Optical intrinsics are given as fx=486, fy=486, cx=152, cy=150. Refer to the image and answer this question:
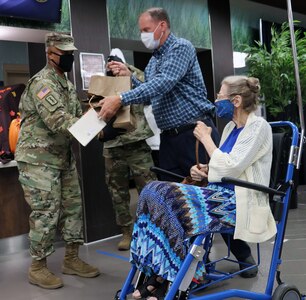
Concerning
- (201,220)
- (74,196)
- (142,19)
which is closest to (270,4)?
(142,19)

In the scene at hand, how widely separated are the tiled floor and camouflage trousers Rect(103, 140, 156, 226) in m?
0.36

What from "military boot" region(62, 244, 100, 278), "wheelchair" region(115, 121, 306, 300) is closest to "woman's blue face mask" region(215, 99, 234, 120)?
"wheelchair" region(115, 121, 306, 300)

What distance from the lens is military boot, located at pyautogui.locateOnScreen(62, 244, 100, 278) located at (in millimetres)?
3241

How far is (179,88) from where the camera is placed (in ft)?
9.75

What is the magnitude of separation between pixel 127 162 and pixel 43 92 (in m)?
1.23

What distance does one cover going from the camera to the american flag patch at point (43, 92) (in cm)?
297

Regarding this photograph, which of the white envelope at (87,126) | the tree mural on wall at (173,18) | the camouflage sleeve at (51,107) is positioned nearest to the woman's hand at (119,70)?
the camouflage sleeve at (51,107)

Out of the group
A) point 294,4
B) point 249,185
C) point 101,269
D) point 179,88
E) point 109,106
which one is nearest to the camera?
point 249,185

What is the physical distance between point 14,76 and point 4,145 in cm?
142

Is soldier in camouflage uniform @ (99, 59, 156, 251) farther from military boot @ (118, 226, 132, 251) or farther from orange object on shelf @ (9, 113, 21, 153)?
orange object on shelf @ (9, 113, 21, 153)

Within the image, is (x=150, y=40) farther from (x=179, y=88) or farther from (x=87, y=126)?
(x=87, y=126)

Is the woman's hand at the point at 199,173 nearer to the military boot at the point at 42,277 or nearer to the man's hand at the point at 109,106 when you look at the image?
the man's hand at the point at 109,106

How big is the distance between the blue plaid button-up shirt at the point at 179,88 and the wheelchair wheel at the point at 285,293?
119 centimetres

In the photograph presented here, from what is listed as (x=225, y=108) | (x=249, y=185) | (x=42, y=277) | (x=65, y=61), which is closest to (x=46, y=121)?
(x=65, y=61)
